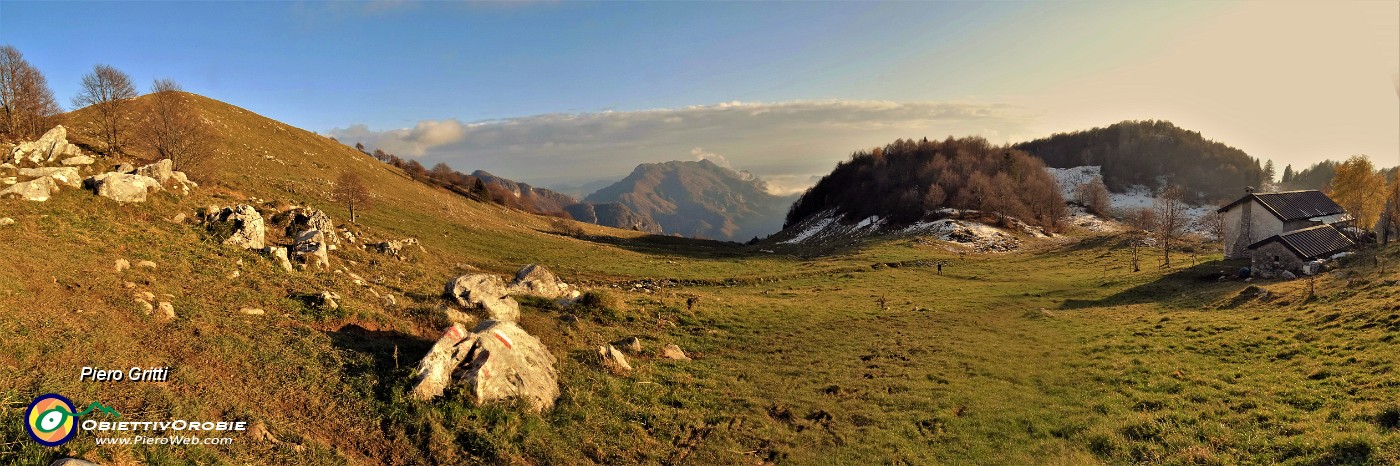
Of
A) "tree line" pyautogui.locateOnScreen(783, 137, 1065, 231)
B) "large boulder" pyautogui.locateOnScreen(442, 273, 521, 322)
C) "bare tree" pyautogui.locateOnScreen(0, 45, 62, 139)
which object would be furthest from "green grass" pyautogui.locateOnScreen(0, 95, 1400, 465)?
"tree line" pyautogui.locateOnScreen(783, 137, 1065, 231)

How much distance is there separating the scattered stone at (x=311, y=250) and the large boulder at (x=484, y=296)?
5.76 meters

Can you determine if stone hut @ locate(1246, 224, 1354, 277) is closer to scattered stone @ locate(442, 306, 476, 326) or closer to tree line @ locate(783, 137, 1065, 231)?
scattered stone @ locate(442, 306, 476, 326)

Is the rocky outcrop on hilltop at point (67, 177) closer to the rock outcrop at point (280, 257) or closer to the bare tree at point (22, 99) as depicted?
the rock outcrop at point (280, 257)

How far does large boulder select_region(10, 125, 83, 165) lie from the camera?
25.4 meters

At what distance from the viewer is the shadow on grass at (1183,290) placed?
34844 mm

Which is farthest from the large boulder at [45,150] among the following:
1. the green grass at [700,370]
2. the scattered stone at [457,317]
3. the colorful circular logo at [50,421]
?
the colorful circular logo at [50,421]

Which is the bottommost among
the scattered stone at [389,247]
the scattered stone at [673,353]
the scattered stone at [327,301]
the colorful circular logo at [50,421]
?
the scattered stone at [673,353]

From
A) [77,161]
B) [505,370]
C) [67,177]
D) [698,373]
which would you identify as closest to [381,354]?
[505,370]

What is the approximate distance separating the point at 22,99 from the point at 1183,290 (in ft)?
304

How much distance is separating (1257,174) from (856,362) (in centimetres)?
26761

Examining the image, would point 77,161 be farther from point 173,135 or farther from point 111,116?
point 111,116

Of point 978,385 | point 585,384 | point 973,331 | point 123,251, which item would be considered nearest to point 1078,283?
point 973,331

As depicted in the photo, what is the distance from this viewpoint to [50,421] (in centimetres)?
941

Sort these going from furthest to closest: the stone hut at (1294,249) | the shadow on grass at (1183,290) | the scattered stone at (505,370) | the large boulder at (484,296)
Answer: the stone hut at (1294,249)
the shadow on grass at (1183,290)
the large boulder at (484,296)
the scattered stone at (505,370)
